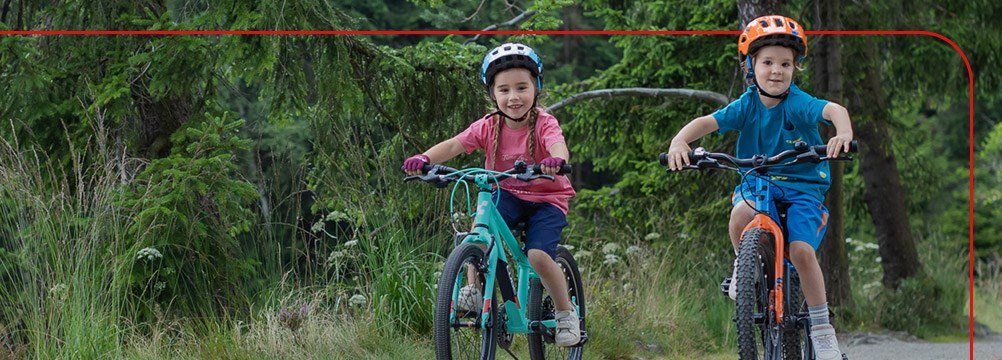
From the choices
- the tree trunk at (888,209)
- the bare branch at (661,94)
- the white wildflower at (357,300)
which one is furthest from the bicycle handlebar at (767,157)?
the tree trunk at (888,209)

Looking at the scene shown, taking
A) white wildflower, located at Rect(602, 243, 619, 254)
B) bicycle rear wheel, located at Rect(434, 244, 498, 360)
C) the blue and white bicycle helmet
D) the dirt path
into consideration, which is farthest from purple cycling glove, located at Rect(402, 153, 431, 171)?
the dirt path

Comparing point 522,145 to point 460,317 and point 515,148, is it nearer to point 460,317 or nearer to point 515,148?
point 515,148

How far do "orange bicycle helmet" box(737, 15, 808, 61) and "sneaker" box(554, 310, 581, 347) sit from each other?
1370mm

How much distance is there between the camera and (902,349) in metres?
10.2

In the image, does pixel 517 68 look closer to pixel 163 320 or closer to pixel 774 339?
pixel 774 339

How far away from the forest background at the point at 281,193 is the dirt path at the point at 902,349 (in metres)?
0.63

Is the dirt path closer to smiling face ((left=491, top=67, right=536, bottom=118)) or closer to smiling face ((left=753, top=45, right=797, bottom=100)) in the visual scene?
smiling face ((left=753, top=45, right=797, bottom=100))

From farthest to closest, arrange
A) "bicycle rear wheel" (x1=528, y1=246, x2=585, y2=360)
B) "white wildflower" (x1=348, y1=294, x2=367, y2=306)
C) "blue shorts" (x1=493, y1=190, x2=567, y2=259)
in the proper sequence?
1. "white wildflower" (x1=348, y1=294, x2=367, y2=306)
2. "bicycle rear wheel" (x1=528, y1=246, x2=585, y2=360)
3. "blue shorts" (x1=493, y1=190, x2=567, y2=259)

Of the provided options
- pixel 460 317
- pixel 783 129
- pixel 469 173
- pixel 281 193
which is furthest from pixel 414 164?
pixel 281 193

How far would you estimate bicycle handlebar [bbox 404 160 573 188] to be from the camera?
16.5ft

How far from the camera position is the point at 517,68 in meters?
5.52

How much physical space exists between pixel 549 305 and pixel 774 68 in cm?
147

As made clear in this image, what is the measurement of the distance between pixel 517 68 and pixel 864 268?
10.5 metres

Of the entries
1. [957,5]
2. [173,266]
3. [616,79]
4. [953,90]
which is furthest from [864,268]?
[173,266]
